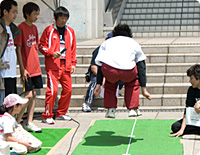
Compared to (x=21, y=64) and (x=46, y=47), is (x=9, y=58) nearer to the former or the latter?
(x=21, y=64)

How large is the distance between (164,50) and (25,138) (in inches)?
211

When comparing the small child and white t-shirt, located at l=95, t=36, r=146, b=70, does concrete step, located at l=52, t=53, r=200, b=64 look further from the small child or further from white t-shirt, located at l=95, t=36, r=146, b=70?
the small child

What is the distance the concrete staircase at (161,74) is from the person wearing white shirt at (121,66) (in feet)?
9.02

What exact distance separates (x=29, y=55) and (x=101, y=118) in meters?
1.84

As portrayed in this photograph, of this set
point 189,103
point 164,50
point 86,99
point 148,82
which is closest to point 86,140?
point 189,103

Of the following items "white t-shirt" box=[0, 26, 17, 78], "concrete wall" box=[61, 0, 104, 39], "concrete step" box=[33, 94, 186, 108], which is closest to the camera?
"white t-shirt" box=[0, 26, 17, 78]

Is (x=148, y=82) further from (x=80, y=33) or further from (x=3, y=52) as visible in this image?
(x=80, y=33)

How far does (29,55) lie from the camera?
738cm

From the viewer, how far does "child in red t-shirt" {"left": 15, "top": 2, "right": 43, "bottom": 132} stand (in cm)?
721

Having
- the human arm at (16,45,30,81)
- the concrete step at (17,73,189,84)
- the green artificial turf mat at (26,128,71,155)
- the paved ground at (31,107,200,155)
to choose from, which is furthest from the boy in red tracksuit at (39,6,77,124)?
the concrete step at (17,73,189,84)

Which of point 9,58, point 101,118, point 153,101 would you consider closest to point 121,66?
point 9,58

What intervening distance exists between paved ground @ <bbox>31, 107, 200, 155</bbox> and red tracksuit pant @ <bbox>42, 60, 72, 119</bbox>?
23 cm

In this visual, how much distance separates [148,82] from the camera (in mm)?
9781

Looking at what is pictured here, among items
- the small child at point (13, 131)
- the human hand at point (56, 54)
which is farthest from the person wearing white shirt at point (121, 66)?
the human hand at point (56, 54)
